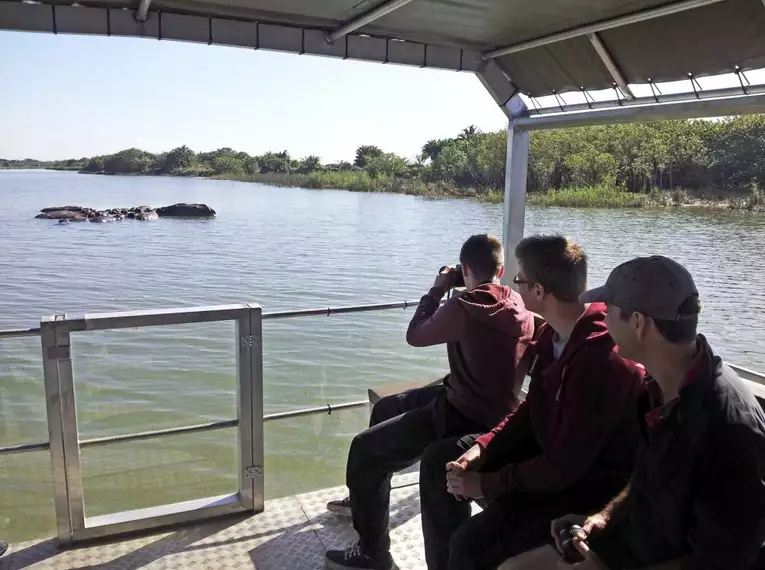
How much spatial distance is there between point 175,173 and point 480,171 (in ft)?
152

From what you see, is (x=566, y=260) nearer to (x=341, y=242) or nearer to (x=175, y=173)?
(x=341, y=242)

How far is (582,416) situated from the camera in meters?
1.55

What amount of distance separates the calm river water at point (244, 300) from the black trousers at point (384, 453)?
0.87m

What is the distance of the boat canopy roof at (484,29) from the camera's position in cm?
246

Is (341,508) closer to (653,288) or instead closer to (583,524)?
(583,524)

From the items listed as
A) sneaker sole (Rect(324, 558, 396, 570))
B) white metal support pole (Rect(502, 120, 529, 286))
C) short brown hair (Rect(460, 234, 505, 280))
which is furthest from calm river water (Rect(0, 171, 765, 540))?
short brown hair (Rect(460, 234, 505, 280))

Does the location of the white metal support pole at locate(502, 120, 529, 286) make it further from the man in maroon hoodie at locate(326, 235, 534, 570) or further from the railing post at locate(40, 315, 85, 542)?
the railing post at locate(40, 315, 85, 542)

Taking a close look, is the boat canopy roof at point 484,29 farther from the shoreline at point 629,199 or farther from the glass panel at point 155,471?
the shoreline at point 629,199

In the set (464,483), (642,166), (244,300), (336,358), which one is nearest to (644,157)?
(642,166)

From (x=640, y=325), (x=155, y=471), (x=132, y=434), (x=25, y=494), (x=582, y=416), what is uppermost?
(x=640, y=325)

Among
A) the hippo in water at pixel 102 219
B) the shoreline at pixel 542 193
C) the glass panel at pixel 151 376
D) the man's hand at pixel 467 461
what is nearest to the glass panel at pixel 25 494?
the glass panel at pixel 151 376

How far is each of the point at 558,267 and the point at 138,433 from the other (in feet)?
5.73

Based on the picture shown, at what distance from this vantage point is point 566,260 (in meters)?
1.79

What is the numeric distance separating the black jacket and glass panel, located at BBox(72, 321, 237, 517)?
1747 millimetres
